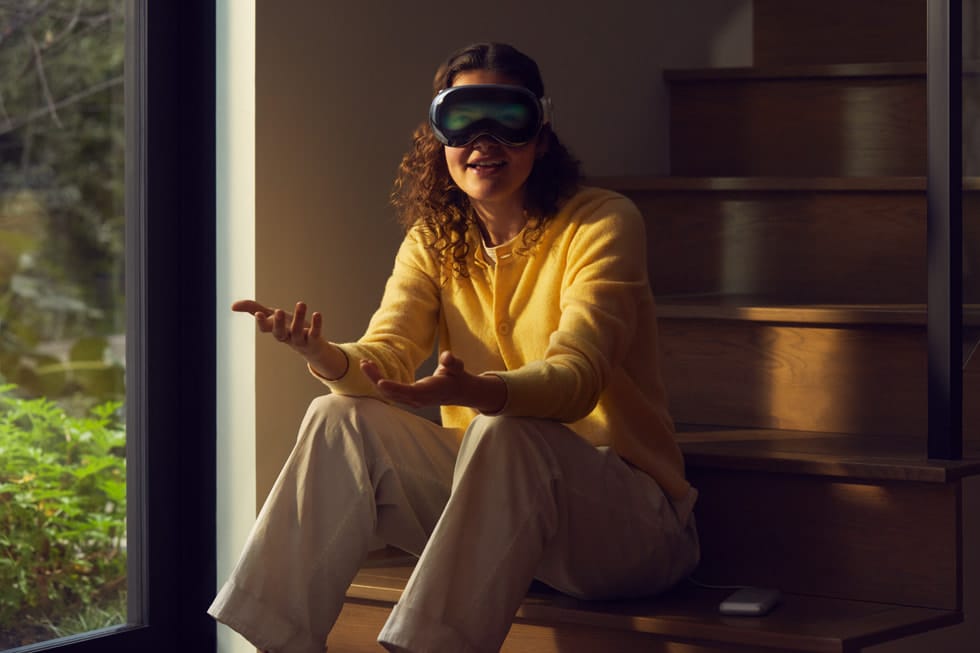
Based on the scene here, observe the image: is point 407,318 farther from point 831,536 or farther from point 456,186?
point 831,536

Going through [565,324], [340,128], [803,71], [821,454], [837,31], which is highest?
[837,31]

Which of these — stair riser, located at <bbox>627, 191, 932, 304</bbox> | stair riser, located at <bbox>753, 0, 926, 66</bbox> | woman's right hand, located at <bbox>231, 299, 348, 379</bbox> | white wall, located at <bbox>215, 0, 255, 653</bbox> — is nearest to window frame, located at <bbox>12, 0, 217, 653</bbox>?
white wall, located at <bbox>215, 0, 255, 653</bbox>

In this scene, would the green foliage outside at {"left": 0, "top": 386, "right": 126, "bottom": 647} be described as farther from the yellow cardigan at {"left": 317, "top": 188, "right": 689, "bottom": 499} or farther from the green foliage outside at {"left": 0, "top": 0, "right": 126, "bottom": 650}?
the yellow cardigan at {"left": 317, "top": 188, "right": 689, "bottom": 499}

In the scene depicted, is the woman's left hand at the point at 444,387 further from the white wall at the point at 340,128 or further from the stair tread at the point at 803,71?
the stair tread at the point at 803,71

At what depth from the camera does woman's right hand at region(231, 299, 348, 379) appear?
6.28 ft

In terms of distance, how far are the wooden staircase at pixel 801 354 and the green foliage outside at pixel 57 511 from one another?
0.47 meters

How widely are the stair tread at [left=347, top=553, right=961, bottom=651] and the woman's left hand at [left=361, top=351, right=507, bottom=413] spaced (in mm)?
401

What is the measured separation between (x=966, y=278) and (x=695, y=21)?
1.48 meters

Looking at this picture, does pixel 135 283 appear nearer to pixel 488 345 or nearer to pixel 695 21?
pixel 488 345

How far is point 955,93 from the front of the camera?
2070 millimetres

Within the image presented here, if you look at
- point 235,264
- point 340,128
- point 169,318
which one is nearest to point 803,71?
point 340,128

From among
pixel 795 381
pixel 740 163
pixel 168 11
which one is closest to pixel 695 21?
pixel 740 163

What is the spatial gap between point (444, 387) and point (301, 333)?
29 cm

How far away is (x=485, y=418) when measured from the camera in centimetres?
183
